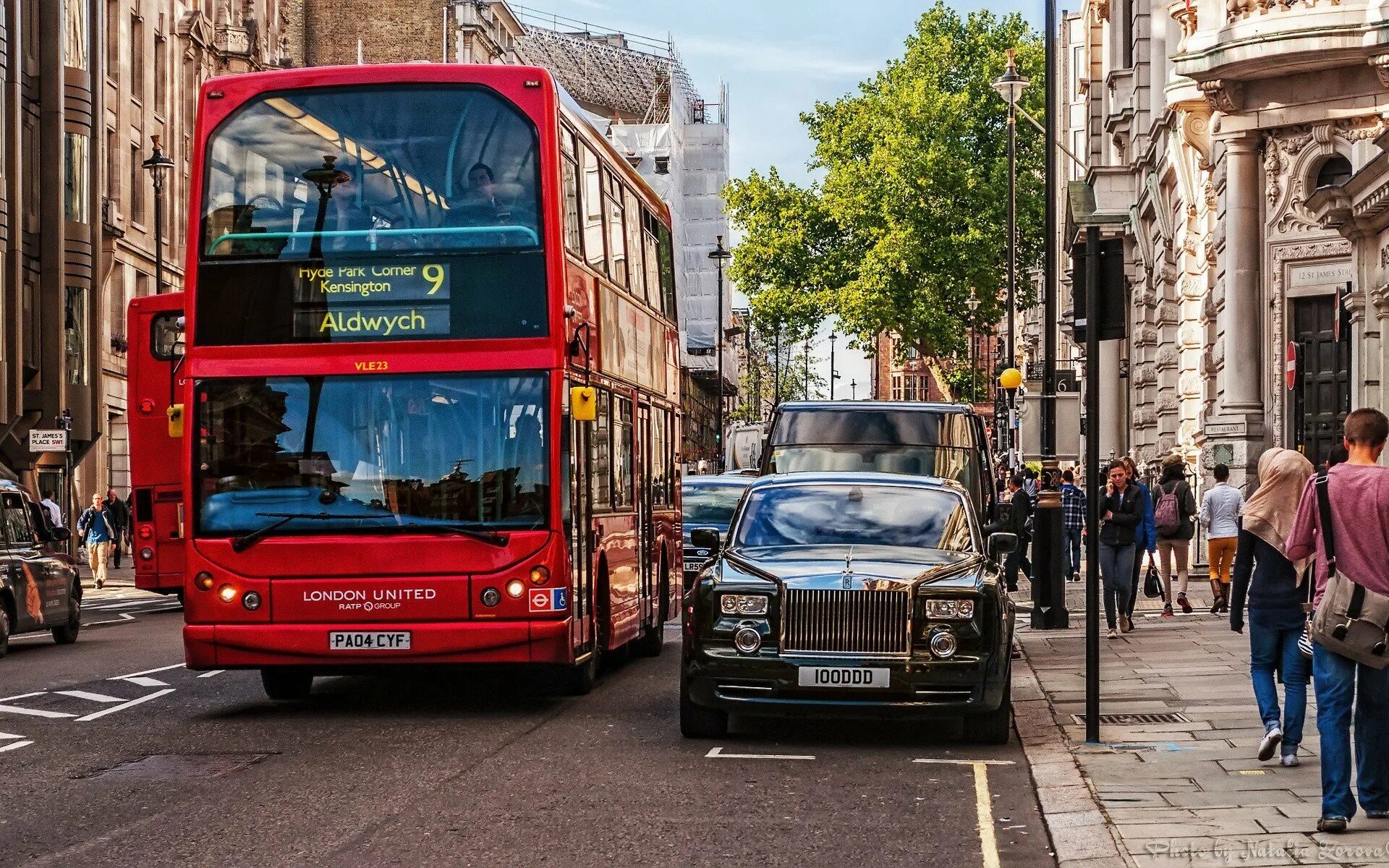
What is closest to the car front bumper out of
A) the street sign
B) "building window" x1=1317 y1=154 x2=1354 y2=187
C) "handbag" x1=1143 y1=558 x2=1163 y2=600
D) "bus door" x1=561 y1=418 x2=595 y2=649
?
"bus door" x1=561 y1=418 x2=595 y2=649

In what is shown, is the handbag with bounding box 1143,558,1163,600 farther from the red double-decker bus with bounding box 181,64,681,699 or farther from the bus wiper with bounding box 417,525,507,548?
the bus wiper with bounding box 417,525,507,548

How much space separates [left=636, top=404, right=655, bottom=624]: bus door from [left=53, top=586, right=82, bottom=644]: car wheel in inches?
279

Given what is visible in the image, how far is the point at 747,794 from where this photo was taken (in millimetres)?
10055

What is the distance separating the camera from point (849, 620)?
11805 mm

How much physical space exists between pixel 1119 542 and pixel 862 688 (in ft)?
31.1

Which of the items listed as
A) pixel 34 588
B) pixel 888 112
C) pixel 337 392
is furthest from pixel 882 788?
pixel 888 112

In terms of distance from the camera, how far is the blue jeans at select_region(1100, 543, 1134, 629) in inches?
806

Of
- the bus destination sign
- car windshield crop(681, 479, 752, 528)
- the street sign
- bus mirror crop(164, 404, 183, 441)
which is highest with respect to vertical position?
the bus destination sign

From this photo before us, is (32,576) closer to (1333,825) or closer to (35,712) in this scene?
(35,712)

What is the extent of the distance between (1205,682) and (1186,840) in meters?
7.05

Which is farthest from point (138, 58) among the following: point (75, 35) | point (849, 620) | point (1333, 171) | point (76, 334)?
point (849, 620)

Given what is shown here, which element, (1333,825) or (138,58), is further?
(138,58)

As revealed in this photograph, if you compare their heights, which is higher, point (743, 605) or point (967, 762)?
point (743, 605)

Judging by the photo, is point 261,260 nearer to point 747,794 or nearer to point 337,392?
point 337,392
